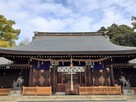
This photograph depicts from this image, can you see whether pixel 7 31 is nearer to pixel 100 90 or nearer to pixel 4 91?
pixel 4 91

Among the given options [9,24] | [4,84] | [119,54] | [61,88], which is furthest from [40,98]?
[9,24]

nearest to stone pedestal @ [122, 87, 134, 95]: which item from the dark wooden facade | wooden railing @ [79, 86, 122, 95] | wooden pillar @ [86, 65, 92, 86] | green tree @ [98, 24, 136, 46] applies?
wooden railing @ [79, 86, 122, 95]

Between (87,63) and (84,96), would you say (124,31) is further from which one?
(84,96)

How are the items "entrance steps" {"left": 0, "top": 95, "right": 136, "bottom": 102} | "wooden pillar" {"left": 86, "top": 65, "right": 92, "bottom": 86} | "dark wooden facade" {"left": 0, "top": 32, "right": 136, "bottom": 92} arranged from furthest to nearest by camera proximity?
"wooden pillar" {"left": 86, "top": 65, "right": 92, "bottom": 86} < "dark wooden facade" {"left": 0, "top": 32, "right": 136, "bottom": 92} < "entrance steps" {"left": 0, "top": 95, "right": 136, "bottom": 102}

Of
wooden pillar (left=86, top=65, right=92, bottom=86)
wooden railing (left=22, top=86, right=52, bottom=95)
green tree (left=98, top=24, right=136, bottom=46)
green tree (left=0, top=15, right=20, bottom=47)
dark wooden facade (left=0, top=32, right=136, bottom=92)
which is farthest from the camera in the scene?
green tree (left=98, top=24, right=136, bottom=46)

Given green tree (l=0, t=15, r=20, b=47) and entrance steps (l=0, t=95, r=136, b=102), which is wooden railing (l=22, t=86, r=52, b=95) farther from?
green tree (l=0, t=15, r=20, b=47)

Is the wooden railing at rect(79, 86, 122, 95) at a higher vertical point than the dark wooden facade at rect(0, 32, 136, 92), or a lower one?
lower

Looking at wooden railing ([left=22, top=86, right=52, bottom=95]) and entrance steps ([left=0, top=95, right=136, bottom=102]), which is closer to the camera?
entrance steps ([left=0, top=95, right=136, bottom=102])

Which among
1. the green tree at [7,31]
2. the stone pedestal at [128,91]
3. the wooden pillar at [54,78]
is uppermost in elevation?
the green tree at [7,31]

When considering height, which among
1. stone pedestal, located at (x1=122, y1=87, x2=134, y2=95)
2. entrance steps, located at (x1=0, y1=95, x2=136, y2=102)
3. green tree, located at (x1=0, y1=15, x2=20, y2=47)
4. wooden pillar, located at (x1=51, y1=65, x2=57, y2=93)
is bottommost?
entrance steps, located at (x1=0, y1=95, x2=136, y2=102)

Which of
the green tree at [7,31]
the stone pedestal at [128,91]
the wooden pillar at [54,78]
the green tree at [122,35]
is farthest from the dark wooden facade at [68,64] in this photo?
the green tree at [122,35]

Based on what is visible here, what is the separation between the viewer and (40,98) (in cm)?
1320

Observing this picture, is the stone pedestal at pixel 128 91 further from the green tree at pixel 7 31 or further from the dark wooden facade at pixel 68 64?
the green tree at pixel 7 31

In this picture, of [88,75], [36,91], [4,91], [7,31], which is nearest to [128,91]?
[88,75]
